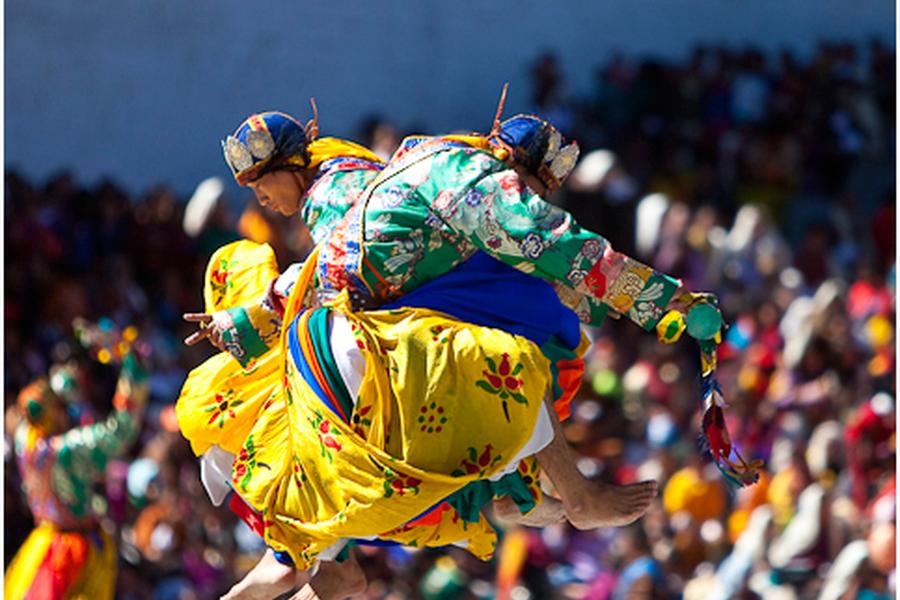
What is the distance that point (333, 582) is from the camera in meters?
4.74

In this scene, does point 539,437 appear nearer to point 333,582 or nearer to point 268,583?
point 333,582

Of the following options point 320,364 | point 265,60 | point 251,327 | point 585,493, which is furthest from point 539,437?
point 265,60

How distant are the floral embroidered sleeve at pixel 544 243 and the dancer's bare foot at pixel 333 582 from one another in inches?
36.0

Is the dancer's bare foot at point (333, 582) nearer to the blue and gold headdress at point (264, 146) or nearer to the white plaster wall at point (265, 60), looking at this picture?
the blue and gold headdress at point (264, 146)

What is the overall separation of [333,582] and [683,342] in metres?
5.25

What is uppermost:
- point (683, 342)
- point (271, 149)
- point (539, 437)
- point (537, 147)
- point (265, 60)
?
point (537, 147)

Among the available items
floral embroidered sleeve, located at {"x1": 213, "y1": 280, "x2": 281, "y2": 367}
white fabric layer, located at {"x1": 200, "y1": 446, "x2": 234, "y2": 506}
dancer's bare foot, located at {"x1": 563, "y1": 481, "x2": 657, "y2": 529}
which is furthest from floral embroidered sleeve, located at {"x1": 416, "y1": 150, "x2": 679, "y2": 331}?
white fabric layer, located at {"x1": 200, "y1": 446, "x2": 234, "y2": 506}

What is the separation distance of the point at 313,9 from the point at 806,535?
4998 millimetres

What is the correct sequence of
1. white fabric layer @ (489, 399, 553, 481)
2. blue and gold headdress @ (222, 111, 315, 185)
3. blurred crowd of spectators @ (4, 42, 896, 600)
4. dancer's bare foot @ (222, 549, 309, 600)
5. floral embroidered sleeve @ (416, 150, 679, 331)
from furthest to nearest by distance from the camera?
blurred crowd of spectators @ (4, 42, 896, 600), dancer's bare foot @ (222, 549, 309, 600), blue and gold headdress @ (222, 111, 315, 185), white fabric layer @ (489, 399, 553, 481), floral embroidered sleeve @ (416, 150, 679, 331)

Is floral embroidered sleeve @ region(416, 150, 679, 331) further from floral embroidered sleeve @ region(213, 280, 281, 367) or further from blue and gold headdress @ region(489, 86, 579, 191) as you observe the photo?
floral embroidered sleeve @ region(213, 280, 281, 367)

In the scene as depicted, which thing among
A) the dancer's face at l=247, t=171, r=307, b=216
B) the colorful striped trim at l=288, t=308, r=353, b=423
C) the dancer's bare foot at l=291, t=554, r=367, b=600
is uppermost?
the dancer's face at l=247, t=171, r=307, b=216

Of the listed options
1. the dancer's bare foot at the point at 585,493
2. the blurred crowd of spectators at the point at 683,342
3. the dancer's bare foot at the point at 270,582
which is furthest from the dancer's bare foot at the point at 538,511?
the blurred crowd of spectators at the point at 683,342

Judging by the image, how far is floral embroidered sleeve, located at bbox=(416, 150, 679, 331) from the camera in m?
4.29

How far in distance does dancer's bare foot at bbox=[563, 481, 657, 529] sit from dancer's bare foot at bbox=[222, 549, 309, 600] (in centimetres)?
69
